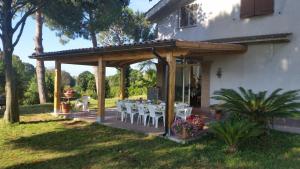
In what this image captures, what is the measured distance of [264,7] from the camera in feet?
45.8

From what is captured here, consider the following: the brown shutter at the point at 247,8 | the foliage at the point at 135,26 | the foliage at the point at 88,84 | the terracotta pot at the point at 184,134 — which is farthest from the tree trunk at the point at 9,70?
the foliage at the point at 88,84

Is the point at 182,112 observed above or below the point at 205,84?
below

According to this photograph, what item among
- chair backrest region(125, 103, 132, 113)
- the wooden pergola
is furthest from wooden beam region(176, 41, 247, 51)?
chair backrest region(125, 103, 132, 113)

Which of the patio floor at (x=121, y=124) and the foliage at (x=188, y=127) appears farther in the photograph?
the patio floor at (x=121, y=124)

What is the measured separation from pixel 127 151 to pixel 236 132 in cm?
324

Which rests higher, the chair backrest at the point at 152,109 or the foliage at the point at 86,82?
the foliage at the point at 86,82

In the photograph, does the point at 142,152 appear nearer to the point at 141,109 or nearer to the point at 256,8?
the point at 141,109

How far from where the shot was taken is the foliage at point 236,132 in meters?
9.56

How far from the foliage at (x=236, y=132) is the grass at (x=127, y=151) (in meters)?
0.28

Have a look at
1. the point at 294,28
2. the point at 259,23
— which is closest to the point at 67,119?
the point at 259,23

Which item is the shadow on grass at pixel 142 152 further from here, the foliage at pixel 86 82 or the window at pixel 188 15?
the foliage at pixel 86 82

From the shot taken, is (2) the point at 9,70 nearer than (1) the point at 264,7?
No

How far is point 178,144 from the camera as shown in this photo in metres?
10.5

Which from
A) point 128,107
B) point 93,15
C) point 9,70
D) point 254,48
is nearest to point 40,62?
point 93,15
